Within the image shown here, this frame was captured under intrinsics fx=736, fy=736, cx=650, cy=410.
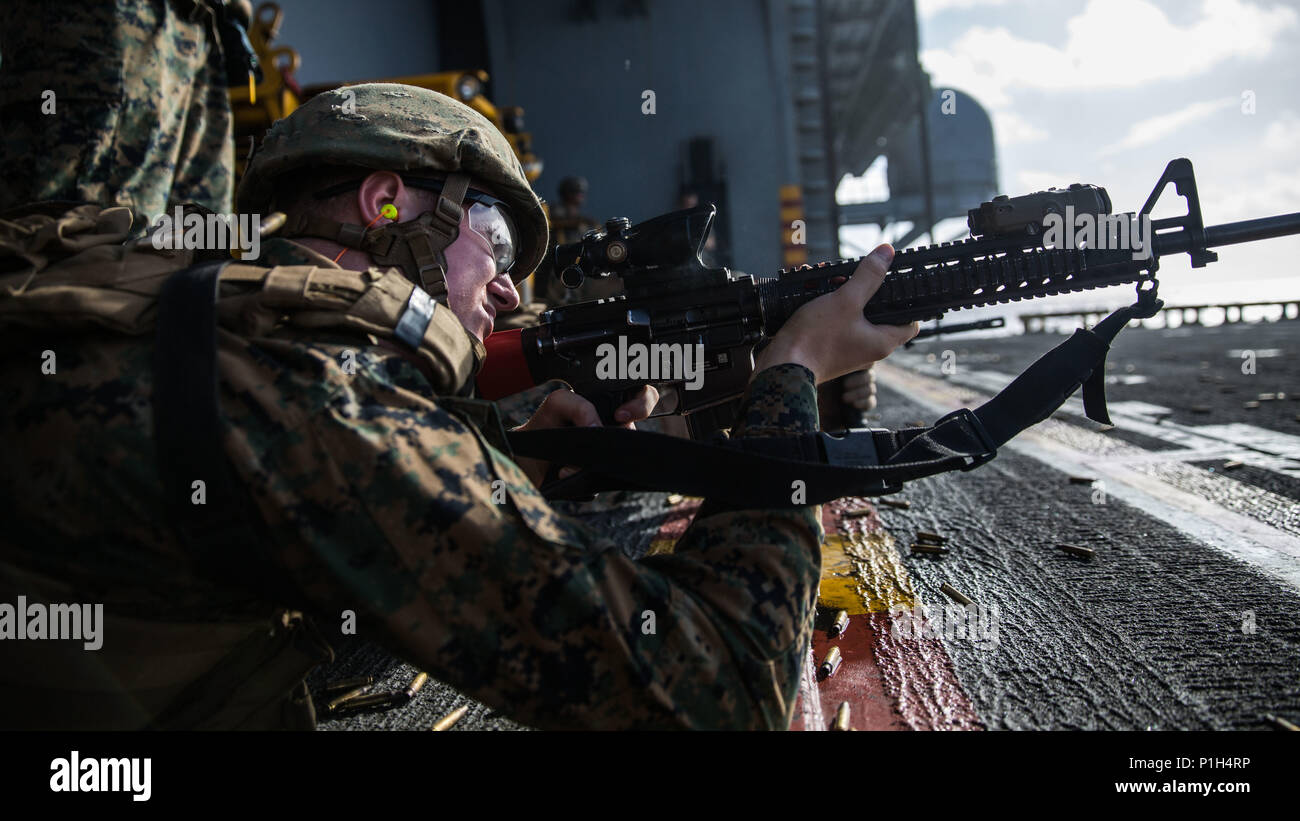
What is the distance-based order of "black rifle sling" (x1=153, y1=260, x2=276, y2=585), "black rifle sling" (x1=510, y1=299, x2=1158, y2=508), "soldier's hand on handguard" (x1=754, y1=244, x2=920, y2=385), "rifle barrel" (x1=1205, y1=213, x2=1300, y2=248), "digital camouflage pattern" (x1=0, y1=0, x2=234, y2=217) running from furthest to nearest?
1. "digital camouflage pattern" (x1=0, y1=0, x2=234, y2=217)
2. "rifle barrel" (x1=1205, y1=213, x2=1300, y2=248)
3. "soldier's hand on handguard" (x1=754, y1=244, x2=920, y2=385)
4. "black rifle sling" (x1=510, y1=299, x2=1158, y2=508)
5. "black rifle sling" (x1=153, y1=260, x2=276, y2=585)

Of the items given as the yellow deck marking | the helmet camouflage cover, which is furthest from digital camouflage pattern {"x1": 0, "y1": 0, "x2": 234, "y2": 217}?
the yellow deck marking

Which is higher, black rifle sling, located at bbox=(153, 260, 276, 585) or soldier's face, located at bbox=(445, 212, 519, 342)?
soldier's face, located at bbox=(445, 212, 519, 342)

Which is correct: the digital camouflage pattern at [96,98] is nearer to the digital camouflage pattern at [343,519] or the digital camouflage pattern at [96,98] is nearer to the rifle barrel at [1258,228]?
the digital camouflage pattern at [343,519]

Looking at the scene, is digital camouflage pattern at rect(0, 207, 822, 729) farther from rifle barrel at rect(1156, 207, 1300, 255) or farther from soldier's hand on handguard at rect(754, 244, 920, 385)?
rifle barrel at rect(1156, 207, 1300, 255)

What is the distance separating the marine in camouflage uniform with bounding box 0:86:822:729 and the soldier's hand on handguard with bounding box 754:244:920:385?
0.70 meters

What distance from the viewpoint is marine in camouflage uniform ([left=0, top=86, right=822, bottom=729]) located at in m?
0.97

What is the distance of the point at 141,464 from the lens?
3.16ft

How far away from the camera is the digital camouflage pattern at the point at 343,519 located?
97cm

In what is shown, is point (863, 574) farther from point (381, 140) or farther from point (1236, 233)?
point (381, 140)

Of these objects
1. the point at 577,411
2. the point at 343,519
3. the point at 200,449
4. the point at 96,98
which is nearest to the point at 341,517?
the point at 343,519

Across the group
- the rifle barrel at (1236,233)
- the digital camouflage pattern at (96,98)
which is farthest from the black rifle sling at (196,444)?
the rifle barrel at (1236,233)

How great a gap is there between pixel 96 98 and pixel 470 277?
80.3 inches
